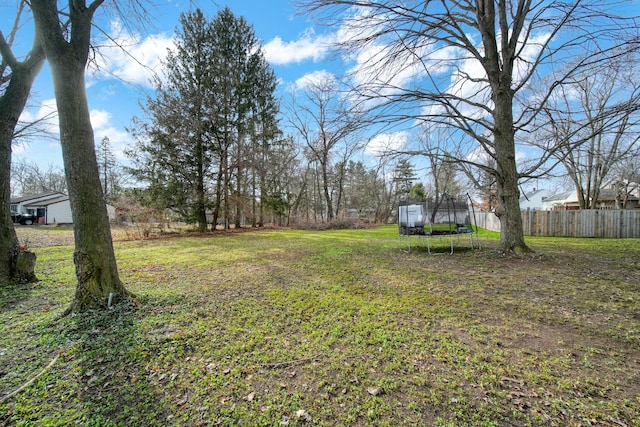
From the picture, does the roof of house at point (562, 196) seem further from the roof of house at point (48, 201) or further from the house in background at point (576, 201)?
the roof of house at point (48, 201)

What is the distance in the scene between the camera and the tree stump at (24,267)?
425 centimetres

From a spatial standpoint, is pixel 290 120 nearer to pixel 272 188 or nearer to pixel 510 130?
pixel 272 188

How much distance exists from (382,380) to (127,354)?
2179 mm

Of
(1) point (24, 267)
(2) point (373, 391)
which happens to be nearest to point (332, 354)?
(2) point (373, 391)

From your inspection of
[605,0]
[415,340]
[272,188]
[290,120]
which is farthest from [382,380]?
[290,120]

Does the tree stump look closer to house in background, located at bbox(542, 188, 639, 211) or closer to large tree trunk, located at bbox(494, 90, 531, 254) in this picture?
large tree trunk, located at bbox(494, 90, 531, 254)

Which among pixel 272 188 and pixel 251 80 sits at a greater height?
pixel 251 80

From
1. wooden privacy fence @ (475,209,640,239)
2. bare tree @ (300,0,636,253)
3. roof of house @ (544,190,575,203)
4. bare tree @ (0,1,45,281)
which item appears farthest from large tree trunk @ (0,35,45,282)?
roof of house @ (544,190,575,203)

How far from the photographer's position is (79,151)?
3.00 metres

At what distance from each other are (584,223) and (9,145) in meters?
18.2

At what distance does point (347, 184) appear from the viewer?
3238cm

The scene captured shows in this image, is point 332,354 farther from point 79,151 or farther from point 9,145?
point 9,145

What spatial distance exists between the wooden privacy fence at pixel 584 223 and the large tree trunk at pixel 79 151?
599 inches

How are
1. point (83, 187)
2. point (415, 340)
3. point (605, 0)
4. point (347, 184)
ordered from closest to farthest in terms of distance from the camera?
point (415, 340), point (83, 187), point (605, 0), point (347, 184)
